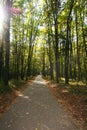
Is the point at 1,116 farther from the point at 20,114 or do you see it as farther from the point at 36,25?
the point at 36,25

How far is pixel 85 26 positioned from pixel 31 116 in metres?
24.4

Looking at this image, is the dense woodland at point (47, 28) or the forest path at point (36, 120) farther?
the dense woodland at point (47, 28)

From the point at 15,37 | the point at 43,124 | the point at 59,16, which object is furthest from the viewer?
the point at 15,37

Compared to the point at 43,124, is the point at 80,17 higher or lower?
higher

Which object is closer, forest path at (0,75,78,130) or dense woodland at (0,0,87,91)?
forest path at (0,75,78,130)

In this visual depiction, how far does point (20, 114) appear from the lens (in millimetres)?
9039

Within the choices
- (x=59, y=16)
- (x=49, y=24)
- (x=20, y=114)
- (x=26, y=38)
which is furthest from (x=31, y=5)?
(x=20, y=114)

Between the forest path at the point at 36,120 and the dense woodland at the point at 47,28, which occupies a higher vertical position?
the dense woodland at the point at 47,28

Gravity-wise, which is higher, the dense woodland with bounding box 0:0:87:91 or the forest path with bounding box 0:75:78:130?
the dense woodland with bounding box 0:0:87:91

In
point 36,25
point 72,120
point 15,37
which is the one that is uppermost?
point 36,25

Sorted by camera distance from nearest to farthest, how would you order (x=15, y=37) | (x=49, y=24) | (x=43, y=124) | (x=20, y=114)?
(x=43, y=124), (x=20, y=114), (x=49, y=24), (x=15, y=37)

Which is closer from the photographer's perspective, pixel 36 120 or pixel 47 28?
pixel 36 120

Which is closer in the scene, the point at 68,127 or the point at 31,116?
the point at 68,127

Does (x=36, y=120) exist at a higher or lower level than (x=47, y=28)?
lower
